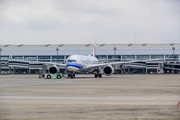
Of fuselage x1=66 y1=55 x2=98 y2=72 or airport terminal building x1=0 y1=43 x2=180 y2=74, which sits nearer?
fuselage x1=66 y1=55 x2=98 y2=72

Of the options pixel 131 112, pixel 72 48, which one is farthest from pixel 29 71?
pixel 131 112

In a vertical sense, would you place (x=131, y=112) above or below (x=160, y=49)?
below

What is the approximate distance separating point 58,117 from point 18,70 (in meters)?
140

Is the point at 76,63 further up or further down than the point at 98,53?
further down

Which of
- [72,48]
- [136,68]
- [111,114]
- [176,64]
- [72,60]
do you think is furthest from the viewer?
[72,48]

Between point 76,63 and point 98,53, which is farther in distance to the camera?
point 98,53

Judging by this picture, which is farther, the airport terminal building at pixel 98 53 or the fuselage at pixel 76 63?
the airport terminal building at pixel 98 53

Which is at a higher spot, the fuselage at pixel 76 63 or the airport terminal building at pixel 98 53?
the airport terminal building at pixel 98 53

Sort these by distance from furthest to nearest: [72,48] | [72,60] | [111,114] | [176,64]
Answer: [72,48] → [176,64] → [72,60] → [111,114]

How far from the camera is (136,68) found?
470ft

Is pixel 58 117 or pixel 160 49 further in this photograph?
pixel 160 49

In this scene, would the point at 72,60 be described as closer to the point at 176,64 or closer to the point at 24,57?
the point at 176,64

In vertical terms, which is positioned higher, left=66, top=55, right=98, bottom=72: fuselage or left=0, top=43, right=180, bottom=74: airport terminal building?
left=0, top=43, right=180, bottom=74: airport terminal building

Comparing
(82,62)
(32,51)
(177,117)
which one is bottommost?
(177,117)
